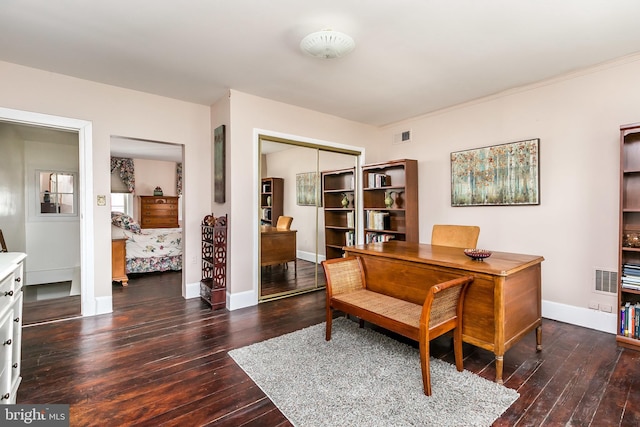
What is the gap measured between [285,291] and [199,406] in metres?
2.22

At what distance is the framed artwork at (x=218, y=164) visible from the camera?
3.61m

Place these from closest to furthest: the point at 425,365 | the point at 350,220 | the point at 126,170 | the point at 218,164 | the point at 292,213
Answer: the point at 425,365
the point at 218,164
the point at 292,213
the point at 350,220
the point at 126,170

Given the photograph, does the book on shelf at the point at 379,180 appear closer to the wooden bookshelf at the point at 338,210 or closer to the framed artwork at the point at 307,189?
the wooden bookshelf at the point at 338,210

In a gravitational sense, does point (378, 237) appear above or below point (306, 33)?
below

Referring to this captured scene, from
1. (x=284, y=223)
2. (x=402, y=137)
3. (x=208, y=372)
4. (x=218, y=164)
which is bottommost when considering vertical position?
(x=208, y=372)

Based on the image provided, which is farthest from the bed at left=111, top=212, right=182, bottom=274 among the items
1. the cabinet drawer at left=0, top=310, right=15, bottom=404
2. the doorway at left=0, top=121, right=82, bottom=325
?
the cabinet drawer at left=0, top=310, right=15, bottom=404

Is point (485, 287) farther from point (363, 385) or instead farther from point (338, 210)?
point (338, 210)

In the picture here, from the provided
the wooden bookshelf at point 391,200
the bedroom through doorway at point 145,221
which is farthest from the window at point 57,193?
the wooden bookshelf at point 391,200

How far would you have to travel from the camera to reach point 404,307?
7.52 ft

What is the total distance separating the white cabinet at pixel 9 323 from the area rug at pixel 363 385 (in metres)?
1.24

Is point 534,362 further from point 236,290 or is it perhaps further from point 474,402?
point 236,290

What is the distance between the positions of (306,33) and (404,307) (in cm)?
219

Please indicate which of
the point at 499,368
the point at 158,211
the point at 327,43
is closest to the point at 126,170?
the point at 158,211

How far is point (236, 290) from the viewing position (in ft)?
11.5
